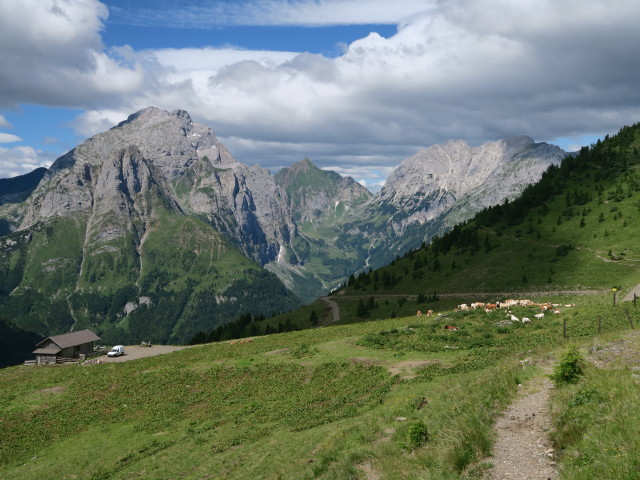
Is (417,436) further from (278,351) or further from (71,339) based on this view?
(71,339)

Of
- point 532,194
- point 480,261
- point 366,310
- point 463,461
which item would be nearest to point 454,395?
point 463,461

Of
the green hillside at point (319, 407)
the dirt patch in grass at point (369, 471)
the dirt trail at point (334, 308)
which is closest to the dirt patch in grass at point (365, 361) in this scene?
the green hillside at point (319, 407)

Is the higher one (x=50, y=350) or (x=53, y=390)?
(x=53, y=390)

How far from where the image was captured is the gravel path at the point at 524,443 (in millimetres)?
13945

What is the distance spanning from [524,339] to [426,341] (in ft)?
32.3

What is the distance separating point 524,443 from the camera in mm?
15945

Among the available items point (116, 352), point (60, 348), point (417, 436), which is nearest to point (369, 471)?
point (417, 436)

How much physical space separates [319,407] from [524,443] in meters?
20.1

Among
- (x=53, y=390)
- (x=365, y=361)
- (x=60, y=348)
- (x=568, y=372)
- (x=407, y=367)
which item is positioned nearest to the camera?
(x=568, y=372)

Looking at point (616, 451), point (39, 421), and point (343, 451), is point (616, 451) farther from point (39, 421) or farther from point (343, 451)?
point (39, 421)

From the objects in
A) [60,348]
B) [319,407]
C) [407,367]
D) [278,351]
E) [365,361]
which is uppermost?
[407,367]

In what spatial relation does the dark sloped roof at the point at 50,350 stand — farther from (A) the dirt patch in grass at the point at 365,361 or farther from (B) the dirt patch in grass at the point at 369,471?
(B) the dirt patch in grass at the point at 369,471

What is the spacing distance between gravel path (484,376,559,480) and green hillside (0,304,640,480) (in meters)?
0.50

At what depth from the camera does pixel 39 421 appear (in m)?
40.9
